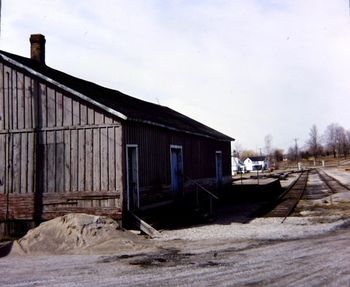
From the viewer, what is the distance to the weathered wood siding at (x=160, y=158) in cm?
1492

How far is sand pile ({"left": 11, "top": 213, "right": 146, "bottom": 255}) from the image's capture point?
Result: 11570mm

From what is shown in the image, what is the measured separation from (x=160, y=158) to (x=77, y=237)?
5.32 meters

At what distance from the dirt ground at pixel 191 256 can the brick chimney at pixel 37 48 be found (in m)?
8.29

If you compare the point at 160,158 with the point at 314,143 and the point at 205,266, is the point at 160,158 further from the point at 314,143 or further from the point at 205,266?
the point at 314,143

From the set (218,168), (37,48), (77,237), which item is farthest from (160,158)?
(218,168)

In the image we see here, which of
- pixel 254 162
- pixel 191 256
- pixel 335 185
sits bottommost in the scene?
pixel 191 256

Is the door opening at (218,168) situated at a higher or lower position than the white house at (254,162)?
lower

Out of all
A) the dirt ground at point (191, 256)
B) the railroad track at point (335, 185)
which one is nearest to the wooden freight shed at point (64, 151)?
the dirt ground at point (191, 256)

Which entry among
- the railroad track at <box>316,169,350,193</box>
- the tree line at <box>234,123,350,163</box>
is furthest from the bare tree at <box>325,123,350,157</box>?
the railroad track at <box>316,169,350,193</box>

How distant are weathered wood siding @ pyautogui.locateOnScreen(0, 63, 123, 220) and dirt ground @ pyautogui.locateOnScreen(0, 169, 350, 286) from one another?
134cm

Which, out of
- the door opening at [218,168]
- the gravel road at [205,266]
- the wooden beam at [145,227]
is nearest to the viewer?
the gravel road at [205,266]

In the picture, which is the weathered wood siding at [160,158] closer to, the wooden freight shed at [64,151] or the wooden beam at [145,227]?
the wooden freight shed at [64,151]

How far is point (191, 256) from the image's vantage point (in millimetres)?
9891

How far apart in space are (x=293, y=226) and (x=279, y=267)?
589 centimetres
